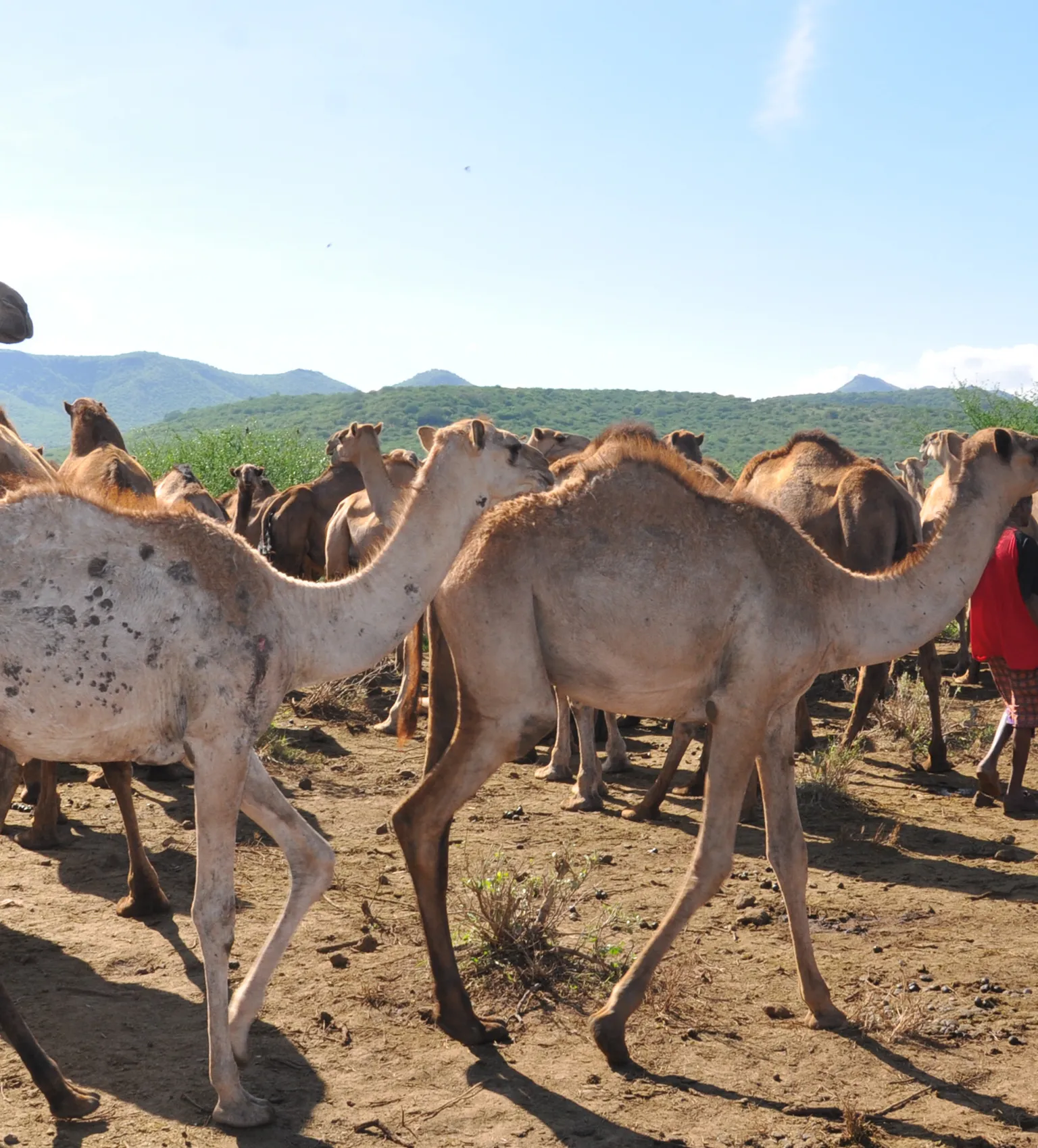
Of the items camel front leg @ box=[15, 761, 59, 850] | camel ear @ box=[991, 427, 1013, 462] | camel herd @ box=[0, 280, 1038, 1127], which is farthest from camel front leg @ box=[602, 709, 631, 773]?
camel ear @ box=[991, 427, 1013, 462]

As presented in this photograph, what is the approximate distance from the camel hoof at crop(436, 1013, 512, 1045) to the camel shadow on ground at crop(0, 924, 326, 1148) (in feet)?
2.02

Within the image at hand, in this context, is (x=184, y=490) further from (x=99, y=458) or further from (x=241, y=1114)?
(x=241, y=1114)

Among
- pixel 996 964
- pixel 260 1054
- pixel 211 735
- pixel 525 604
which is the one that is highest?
pixel 525 604

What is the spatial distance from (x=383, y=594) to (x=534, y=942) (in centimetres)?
210

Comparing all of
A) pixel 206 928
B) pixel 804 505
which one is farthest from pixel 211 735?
pixel 804 505

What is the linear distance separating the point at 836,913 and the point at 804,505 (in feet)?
15.3

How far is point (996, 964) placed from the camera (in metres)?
6.12

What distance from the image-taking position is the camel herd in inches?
176

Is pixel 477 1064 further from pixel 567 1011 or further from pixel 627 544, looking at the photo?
pixel 627 544

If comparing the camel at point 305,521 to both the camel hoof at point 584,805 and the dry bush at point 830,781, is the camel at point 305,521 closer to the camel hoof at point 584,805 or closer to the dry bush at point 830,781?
the camel hoof at point 584,805

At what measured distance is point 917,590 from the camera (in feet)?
18.9

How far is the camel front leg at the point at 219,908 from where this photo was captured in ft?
14.8

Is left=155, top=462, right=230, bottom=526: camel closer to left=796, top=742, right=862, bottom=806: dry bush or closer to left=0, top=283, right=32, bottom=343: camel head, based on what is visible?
left=0, top=283, right=32, bottom=343: camel head

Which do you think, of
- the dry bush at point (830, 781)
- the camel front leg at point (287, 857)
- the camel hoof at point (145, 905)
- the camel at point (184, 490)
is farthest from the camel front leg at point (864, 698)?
the camel front leg at point (287, 857)
